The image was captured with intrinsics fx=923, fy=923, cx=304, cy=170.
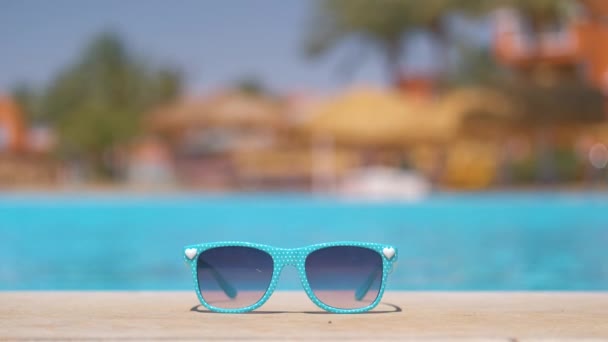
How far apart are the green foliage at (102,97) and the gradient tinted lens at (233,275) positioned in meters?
26.8

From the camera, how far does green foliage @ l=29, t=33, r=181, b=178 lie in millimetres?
29531

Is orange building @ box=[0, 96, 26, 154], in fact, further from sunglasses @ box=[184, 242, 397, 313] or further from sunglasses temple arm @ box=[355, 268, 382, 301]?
sunglasses temple arm @ box=[355, 268, 382, 301]

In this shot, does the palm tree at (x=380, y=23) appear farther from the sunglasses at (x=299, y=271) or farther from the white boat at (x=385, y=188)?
the sunglasses at (x=299, y=271)

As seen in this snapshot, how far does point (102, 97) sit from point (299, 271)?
34.2 metres

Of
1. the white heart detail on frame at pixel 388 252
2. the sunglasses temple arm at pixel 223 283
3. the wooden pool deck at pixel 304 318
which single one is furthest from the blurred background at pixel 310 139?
the white heart detail on frame at pixel 388 252

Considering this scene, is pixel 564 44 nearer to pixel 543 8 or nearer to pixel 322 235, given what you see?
pixel 543 8

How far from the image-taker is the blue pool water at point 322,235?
5953 mm

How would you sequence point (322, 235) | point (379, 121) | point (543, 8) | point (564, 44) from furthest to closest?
point (564, 44) < point (543, 8) < point (379, 121) < point (322, 235)

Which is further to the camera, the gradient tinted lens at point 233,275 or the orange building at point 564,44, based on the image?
the orange building at point 564,44

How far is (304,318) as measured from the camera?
2.45 metres

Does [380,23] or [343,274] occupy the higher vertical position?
[380,23]

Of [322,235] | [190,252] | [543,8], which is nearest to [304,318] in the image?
[190,252]

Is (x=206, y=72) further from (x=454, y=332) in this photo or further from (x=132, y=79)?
(x=454, y=332)

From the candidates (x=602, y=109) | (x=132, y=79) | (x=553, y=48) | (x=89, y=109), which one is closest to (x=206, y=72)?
(x=132, y=79)
